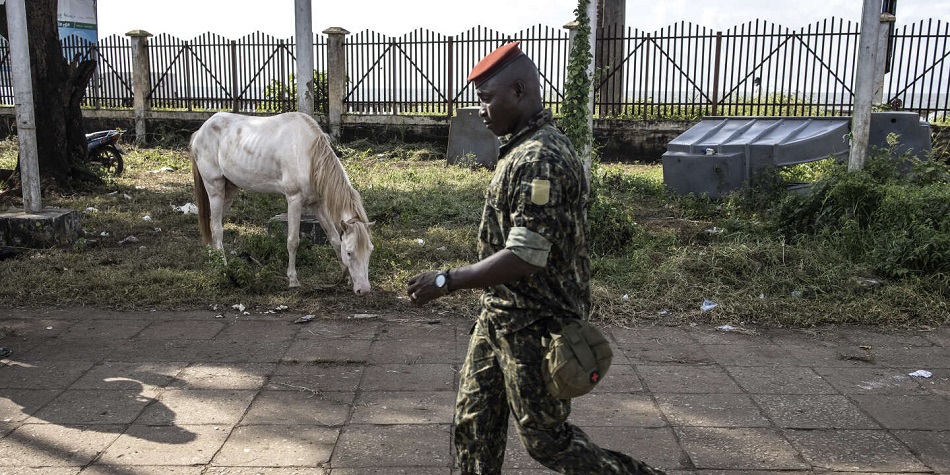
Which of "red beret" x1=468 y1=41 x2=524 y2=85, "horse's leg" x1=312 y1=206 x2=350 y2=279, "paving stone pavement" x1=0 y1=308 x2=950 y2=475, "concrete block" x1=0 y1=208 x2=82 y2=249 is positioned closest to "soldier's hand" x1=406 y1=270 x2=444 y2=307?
"red beret" x1=468 y1=41 x2=524 y2=85

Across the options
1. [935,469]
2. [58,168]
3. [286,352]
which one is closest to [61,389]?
[286,352]

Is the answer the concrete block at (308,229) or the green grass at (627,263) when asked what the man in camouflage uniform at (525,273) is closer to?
the green grass at (627,263)

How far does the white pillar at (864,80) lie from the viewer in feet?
27.3

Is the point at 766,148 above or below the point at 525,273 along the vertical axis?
above

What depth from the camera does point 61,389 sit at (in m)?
4.60

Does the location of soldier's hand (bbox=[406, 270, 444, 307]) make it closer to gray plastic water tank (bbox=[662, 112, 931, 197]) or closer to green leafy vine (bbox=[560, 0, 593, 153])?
green leafy vine (bbox=[560, 0, 593, 153])

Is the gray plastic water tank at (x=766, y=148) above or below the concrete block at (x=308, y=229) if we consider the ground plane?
above

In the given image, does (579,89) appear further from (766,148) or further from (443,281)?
(443,281)

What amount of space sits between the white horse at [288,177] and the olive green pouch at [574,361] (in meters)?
3.96

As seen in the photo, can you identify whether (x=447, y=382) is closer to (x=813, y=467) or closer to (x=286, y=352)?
(x=286, y=352)

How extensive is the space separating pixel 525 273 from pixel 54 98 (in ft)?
35.8

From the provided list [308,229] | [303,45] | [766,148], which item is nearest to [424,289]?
[308,229]

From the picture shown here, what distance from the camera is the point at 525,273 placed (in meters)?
2.44

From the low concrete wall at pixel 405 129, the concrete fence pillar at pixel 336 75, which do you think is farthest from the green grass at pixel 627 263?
the concrete fence pillar at pixel 336 75
